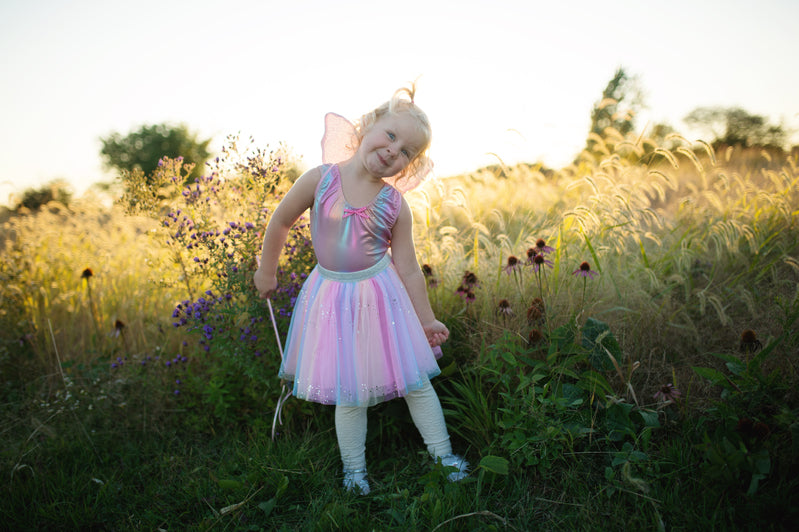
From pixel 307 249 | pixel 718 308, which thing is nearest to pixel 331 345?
pixel 307 249

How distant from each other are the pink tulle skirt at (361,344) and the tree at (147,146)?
18299 mm

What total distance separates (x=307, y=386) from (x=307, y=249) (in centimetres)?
83

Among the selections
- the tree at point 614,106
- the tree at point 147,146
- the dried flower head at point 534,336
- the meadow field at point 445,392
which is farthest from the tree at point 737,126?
the tree at point 147,146

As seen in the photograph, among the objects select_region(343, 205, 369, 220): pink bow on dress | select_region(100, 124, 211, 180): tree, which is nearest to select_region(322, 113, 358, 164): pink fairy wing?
select_region(343, 205, 369, 220): pink bow on dress

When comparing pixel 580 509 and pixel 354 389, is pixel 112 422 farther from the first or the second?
pixel 580 509

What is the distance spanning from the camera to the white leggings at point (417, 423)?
201 cm

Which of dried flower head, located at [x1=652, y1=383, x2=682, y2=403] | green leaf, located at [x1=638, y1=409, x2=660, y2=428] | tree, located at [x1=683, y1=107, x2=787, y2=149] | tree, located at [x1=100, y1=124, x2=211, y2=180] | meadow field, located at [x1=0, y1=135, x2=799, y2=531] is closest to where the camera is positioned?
meadow field, located at [x1=0, y1=135, x2=799, y2=531]

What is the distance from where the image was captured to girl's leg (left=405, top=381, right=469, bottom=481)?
203cm

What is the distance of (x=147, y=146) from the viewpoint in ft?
60.9

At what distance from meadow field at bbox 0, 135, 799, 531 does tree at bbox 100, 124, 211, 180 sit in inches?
678

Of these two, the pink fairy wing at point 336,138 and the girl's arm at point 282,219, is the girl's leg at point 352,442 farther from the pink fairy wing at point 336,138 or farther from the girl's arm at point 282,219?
the pink fairy wing at point 336,138

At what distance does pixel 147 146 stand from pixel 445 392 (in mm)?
20444

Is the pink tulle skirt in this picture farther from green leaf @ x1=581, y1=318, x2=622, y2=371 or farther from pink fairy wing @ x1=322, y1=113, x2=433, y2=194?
green leaf @ x1=581, y1=318, x2=622, y2=371

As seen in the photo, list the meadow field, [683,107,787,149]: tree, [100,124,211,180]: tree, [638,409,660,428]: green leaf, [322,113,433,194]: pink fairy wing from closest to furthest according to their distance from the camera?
the meadow field
[638,409,660,428]: green leaf
[322,113,433,194]: pink fairy wing
[683,107,787,149]: tree
[100,124,211,180]: tree
